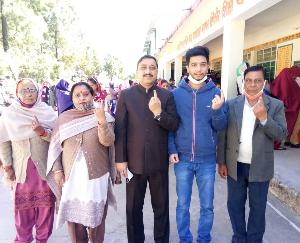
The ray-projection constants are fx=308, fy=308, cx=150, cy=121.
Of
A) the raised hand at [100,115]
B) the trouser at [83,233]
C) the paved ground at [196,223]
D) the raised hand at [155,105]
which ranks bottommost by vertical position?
the paved ground at [196,223]

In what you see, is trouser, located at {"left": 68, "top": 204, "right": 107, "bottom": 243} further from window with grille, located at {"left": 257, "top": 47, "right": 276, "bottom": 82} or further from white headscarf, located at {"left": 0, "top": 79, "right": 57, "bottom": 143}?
window with grille, located at {"left": 257, "top": 47, "right": 276, "bottom": 82}

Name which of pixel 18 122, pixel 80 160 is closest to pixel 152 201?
pixel 80 160

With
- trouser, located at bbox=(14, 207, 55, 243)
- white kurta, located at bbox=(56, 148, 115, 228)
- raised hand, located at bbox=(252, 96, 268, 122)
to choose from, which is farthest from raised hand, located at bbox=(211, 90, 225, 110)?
trouser, located at bbox=(14, 207, 55, 243)

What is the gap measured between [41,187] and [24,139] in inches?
19.0

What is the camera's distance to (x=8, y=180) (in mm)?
2869

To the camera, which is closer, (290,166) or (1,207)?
(1,207)

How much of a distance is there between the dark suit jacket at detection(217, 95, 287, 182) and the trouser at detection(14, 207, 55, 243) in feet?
5.82

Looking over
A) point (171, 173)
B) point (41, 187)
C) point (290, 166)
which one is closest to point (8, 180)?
point (41, 187)

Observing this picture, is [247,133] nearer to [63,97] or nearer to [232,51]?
[63,97]

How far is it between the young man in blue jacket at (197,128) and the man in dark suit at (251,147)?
0.14 meters

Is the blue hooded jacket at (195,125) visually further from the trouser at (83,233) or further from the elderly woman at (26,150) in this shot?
the elderly woman at (26,150)

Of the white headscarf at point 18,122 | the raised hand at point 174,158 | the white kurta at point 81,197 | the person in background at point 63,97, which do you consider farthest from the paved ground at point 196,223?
the person in background at point 63,97

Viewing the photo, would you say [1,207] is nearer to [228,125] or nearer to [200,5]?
[228,125]

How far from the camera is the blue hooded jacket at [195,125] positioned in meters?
2.66
